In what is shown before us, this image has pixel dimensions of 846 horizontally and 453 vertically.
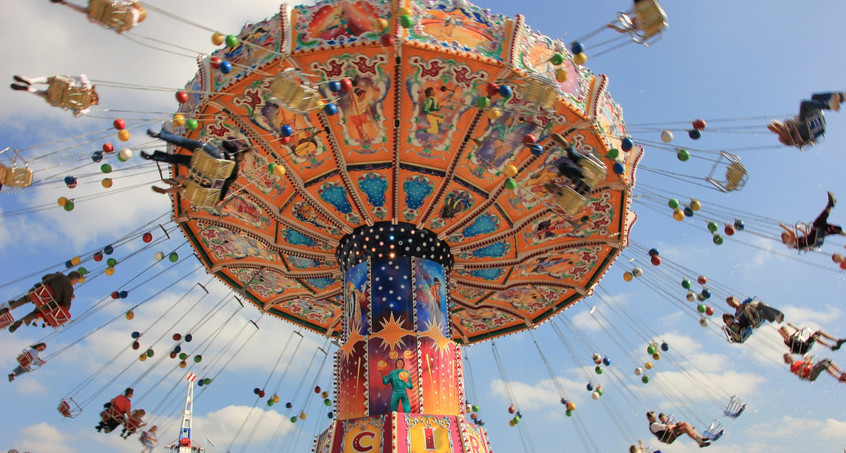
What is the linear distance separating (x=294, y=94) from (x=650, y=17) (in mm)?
5102

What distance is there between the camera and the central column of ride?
32.1ft

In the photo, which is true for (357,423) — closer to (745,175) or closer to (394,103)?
(394,103)

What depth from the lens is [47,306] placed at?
10.2 m

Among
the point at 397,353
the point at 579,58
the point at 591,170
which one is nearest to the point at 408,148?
the point at 591,170

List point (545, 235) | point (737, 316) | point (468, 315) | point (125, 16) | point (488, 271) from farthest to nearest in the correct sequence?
point (468, 315) < point (488, 271) < point (545, 235) < point (737, 316) < point (125, 16)

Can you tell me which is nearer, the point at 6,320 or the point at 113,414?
the point at 6,320

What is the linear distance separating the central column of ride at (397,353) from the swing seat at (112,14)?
5.30 meters

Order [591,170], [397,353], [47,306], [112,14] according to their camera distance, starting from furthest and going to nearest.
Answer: [397,353] → [47,306] → [591,170] → [112,14]

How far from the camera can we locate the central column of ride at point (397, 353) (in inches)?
385

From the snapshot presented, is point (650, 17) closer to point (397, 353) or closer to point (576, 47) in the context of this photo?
point (576, 47)

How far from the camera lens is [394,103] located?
9.74 meters

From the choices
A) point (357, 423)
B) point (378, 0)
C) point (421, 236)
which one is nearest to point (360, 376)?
point (357, 423)

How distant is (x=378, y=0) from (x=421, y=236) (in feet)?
14.5

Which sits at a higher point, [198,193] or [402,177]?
[402,177]
